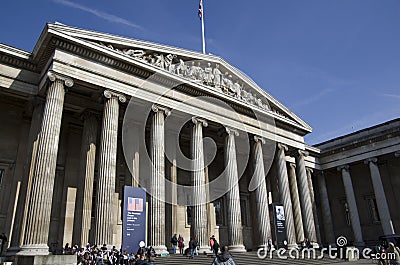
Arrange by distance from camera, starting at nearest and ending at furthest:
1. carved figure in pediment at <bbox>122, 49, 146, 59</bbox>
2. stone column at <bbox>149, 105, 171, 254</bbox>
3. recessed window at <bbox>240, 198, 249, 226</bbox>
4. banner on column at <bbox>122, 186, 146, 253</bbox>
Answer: banner on column at <bbox>122, 186, 146, 253</bbox>
stone column at <bbox>149, 105, 171, 254</bbox>
carved figure in pediment at <bbox>122, 49, 146, 59</bbox>
recessed window at <bbox>240, 198, 249, 226</bbox>

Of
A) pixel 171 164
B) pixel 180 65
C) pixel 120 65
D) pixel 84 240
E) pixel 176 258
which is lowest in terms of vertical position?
pixel 176 258

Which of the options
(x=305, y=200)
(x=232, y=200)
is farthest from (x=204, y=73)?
(x=305, y=200)

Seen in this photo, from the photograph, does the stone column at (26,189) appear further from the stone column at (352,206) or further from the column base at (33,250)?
the stone column at (352,206)

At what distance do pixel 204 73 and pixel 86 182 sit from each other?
11.3 m

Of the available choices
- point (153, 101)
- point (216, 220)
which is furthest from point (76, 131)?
point (216, 220)

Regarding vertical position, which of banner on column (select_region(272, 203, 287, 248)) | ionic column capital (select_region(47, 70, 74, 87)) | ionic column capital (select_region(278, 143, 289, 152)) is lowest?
banner on column (select_region(272, 203, 287, 248))

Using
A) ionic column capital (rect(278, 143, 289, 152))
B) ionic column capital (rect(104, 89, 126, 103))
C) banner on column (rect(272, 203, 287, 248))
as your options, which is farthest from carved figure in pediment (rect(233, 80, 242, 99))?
ionic column capital (rect(104, 89, 126, 103))

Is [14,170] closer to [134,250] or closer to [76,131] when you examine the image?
[76,131]

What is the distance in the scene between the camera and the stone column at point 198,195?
2042 centimetres

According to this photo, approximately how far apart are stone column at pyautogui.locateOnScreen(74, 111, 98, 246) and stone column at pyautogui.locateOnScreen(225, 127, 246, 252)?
30.0ft

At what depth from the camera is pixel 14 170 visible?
20.5 m

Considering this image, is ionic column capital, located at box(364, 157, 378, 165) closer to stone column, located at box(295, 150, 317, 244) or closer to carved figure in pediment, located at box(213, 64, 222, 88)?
stone column, located at box(295, 150, 317, 244)

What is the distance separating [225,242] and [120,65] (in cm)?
1743

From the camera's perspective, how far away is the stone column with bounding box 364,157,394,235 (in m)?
30.2
